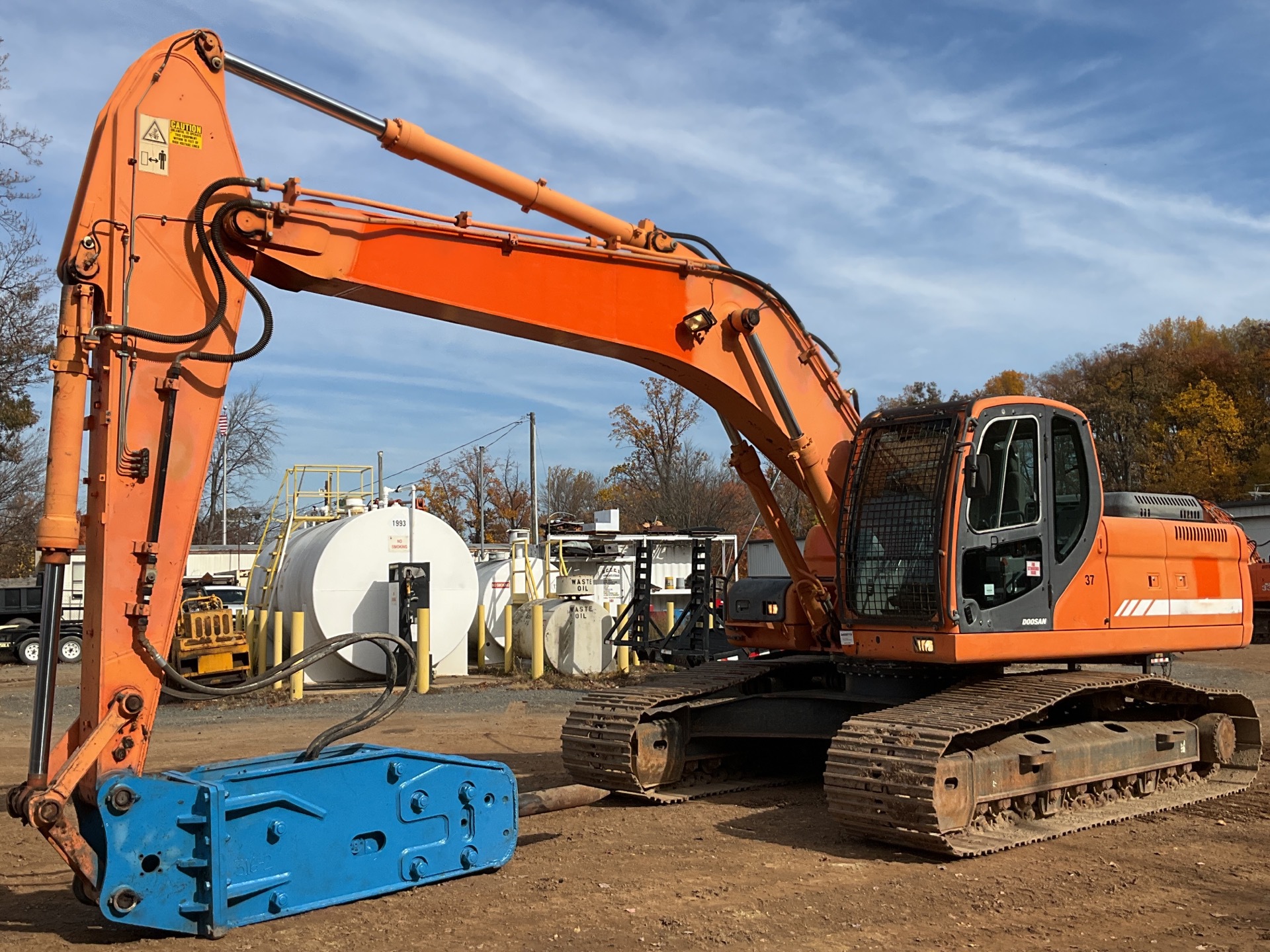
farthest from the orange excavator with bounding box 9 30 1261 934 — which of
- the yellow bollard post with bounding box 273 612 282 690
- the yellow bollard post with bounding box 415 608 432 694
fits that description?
the yellow bollard post with bounding box 273 612 282 690

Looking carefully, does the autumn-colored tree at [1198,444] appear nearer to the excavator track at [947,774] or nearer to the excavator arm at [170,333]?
the excavator track at [947,774]

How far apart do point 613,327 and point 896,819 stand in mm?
3479

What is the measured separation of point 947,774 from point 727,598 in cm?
278

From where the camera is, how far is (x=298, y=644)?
1844 cm

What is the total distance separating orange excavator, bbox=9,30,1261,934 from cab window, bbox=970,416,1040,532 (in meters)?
0.02

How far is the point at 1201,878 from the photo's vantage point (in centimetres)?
675

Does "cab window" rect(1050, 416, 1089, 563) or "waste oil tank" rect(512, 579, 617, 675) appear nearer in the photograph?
"cab window" rect(1050, 416, 1089, 563)

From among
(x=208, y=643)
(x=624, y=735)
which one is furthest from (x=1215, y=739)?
(x=208, y=643)

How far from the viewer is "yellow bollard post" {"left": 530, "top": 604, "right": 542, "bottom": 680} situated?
19.4 meters

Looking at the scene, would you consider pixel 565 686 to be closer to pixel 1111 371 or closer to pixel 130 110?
pixel 130 110

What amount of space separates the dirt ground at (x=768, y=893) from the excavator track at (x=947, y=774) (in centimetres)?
14

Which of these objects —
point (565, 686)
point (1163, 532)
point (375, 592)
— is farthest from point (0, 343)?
point (1163, 532)

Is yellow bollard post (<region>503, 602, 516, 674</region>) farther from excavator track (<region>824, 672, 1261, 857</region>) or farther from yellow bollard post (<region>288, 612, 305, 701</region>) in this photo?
excavator track (<region>824, 672, 1261, 857</region>)

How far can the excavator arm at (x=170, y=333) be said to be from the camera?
209 inches
